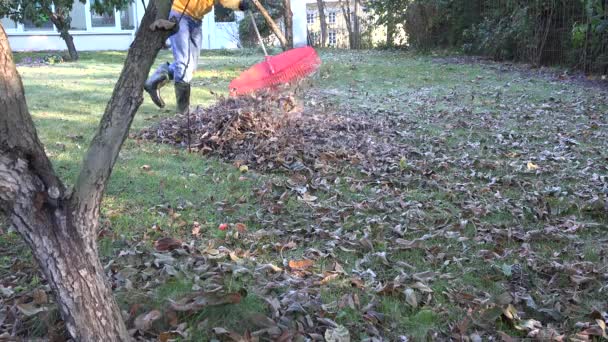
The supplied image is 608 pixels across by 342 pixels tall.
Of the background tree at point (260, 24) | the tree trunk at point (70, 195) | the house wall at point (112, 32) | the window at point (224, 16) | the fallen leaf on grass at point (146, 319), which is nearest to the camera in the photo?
the tree trunk at point (70, 195)

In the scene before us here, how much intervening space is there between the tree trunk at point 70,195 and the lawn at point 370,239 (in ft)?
1.60

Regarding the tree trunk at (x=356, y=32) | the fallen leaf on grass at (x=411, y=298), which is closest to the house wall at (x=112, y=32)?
the tree trunk at (x=356, y=32)

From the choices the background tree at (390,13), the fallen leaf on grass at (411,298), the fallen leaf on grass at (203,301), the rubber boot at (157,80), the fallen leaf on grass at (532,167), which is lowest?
the fallen leaf on grass at (411,298)

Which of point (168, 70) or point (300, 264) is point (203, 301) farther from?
point (168, 70)

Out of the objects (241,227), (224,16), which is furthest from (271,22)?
(224,16)

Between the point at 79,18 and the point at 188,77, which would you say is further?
the point at 79,18

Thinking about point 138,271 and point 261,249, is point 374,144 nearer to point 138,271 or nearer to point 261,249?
point 261,249

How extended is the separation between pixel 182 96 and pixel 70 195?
5.17 m

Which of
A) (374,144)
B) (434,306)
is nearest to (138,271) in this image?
(434,306)

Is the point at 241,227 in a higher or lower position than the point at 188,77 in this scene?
lower

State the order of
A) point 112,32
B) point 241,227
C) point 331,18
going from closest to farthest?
point 241,227 < point 112,32 < point 331,18

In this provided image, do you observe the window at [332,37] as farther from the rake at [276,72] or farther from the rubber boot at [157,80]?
the rubber boot at [157,80]

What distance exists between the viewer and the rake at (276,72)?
699 cm

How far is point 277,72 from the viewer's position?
7.02 m
